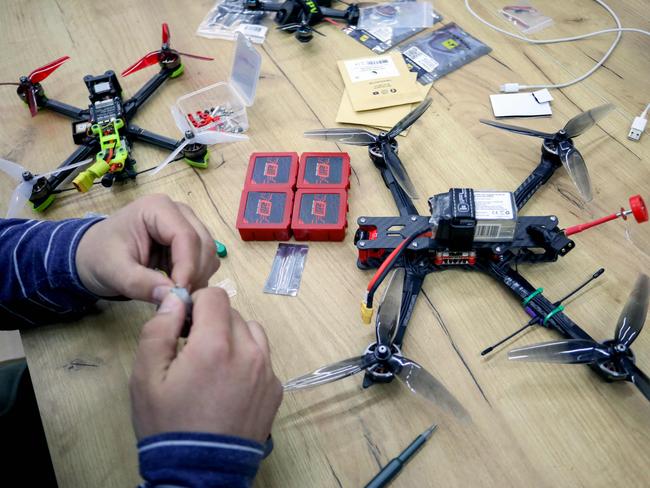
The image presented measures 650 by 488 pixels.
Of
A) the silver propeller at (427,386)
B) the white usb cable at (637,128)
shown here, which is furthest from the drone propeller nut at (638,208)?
the silver propeller at (427,386)

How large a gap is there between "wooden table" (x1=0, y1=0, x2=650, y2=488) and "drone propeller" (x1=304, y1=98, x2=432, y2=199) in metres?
0.06

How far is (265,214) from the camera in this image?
103cm

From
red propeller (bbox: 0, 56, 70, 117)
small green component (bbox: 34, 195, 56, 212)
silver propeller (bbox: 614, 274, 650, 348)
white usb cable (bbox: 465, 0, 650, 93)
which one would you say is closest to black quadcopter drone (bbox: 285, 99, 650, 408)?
silver propeller (bbox: 614, 274, 650, 348)

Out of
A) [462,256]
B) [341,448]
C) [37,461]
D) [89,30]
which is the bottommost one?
[37,461]

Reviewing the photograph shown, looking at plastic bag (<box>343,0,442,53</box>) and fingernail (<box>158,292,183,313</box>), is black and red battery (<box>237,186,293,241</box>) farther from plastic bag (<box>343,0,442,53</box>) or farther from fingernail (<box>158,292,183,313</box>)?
plastic bag (<box>343,0,442,53</box>)

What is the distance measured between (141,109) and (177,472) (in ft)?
3.40

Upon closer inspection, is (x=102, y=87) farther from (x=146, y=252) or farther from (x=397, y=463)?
(x=397, y=463)

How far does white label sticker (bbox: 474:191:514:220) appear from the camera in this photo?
0.86 metres

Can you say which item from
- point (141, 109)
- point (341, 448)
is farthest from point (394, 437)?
point (141, 109)

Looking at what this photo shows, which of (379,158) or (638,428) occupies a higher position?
(379,158)

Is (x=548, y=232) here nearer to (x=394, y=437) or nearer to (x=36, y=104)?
(x=394, y=437)

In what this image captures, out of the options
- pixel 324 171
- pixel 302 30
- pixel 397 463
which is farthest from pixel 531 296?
pixel 302 30

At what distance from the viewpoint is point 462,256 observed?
3.08 feet

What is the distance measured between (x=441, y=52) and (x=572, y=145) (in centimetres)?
50
